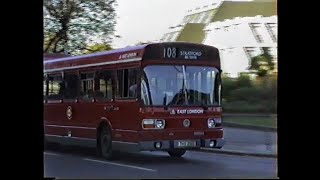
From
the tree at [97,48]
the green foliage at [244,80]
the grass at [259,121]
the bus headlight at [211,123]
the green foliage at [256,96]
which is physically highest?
the tree at [97,48]

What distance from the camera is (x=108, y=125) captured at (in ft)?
29.0

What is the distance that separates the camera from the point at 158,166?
7699 mm

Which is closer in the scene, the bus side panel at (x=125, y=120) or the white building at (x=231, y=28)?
the white building at (x=231, y=28)

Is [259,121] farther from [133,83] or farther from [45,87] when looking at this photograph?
[45,87]

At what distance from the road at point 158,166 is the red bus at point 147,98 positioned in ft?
0.70

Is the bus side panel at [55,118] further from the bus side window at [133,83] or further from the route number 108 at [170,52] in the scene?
the route number 108 at [170,52]

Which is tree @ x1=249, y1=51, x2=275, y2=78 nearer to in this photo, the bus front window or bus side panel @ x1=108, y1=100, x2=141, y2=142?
the bus front window

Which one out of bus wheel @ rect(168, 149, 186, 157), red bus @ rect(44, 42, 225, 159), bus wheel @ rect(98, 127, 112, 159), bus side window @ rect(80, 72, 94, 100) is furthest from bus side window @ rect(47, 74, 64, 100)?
bus wheel @ rect(168, 149, 186, 157)

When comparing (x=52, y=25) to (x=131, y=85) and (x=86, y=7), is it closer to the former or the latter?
(x=86, y=7)

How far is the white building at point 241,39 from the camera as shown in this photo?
757 cm

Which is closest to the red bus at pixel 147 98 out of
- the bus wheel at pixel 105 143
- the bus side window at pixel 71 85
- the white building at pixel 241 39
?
the bus wheel at pixel 105 143
